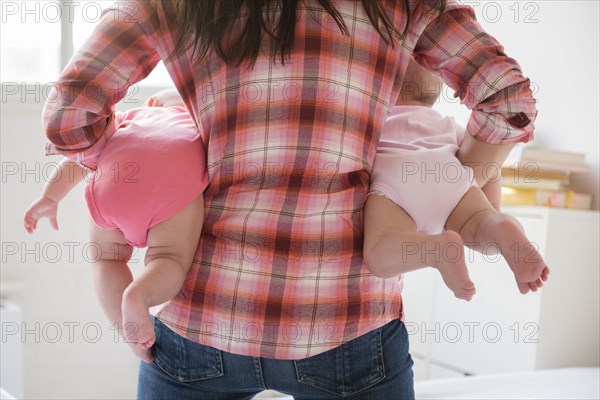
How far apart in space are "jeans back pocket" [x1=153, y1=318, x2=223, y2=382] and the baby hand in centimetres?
28

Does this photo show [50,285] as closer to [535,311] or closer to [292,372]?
[535,311]

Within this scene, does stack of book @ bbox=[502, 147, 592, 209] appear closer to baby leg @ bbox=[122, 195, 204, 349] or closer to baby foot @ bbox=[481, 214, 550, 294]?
baby foot @ bbox=[481, 214, 550, 294]

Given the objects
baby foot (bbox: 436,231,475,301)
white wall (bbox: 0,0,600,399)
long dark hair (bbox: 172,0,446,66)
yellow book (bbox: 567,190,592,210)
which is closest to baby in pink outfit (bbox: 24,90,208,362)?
long dark hair (bbox: 172,0,446,66)

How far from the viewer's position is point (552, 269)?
2.43 meters

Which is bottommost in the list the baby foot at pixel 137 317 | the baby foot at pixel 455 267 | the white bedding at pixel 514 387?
the white bedding at pixel 514 387

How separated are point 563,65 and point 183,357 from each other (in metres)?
2.42

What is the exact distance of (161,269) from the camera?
0.74m

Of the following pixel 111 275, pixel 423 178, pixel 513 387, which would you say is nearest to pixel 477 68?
pixel 423 178

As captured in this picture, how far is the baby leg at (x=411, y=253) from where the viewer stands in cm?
75

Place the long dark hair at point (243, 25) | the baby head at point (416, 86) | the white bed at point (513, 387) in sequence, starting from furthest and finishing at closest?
the white bed at point (513, 387) → the baby head at point (416, 86) → the long dark hair at point (243, 25)

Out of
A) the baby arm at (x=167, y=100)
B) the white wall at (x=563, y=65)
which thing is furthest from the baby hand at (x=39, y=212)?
the white wall at (x=563, y=65)

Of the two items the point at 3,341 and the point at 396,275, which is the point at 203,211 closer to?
the point at 396,275

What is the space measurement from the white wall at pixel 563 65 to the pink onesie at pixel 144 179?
1926mm

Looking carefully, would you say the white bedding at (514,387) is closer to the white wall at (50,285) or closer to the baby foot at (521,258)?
the baby foot at (521,258)
